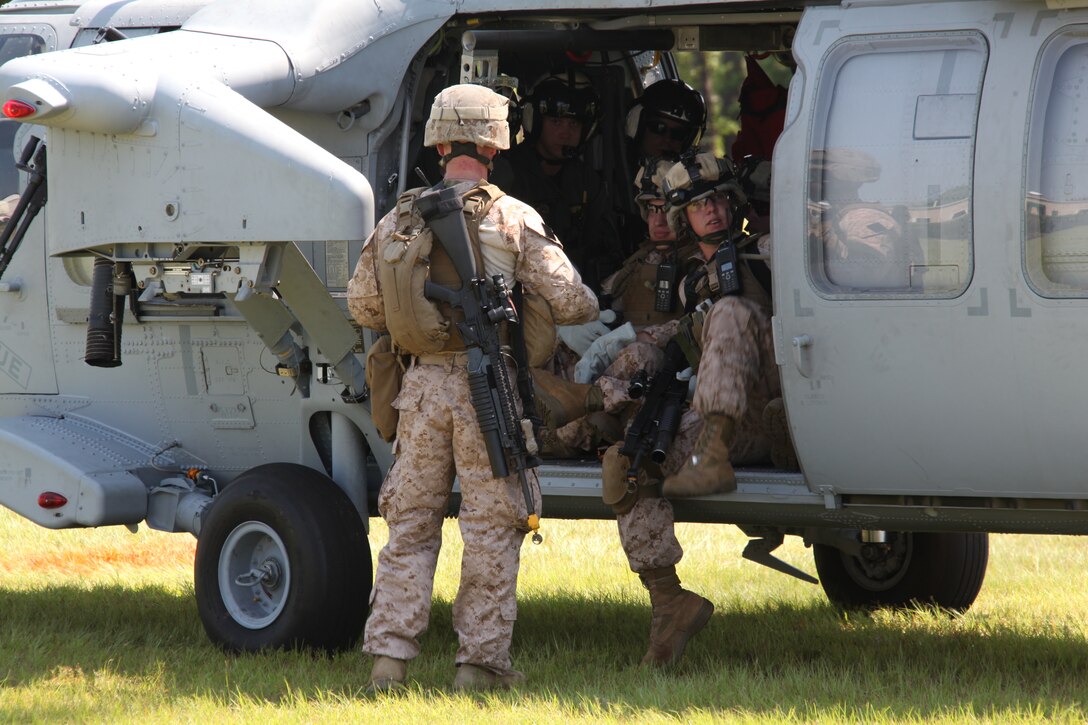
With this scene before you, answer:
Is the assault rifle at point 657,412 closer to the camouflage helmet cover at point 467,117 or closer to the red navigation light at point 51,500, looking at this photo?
the camouflage helmet cover at point 467,117

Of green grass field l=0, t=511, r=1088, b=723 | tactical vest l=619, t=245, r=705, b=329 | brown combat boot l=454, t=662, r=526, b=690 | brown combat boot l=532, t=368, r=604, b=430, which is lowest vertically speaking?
green grass field l=0, t=511, r=1088, b=723

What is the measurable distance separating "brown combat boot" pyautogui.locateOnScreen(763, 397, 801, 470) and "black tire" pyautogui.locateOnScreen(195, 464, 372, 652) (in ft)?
5.91

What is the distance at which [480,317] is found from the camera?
560cm

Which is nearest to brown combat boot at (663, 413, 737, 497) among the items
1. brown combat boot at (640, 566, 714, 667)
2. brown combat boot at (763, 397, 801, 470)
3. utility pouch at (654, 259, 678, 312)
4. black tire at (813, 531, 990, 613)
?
brown combat boot at (763, 397, 801, 470)

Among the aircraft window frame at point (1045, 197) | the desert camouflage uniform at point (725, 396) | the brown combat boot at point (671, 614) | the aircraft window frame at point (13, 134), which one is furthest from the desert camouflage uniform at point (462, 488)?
the aircraft window frame at point (13, 134)

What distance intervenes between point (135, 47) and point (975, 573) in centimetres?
502

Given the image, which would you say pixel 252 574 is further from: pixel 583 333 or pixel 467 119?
pixel 467 119

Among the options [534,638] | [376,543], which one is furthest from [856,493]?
[376,543]

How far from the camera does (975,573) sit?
26.4ft

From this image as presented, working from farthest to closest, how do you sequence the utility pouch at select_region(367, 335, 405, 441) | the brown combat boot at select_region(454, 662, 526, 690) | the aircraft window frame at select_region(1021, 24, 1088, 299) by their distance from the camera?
the utility pouch at select_region(367, 335, 405, 441)
the brown combat boot at select_region(454, 662, 526, 690)
the aircraft window frame at select_region(1021, 24, 1088, 299)

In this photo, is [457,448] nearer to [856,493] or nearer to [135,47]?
[856,493]

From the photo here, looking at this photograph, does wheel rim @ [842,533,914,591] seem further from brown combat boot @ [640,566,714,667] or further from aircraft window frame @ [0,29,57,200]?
aircraft window frame @ [0,29,57,200]

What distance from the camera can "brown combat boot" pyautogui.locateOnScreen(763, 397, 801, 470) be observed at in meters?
6.04

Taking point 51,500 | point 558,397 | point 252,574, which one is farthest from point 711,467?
point 51,500
